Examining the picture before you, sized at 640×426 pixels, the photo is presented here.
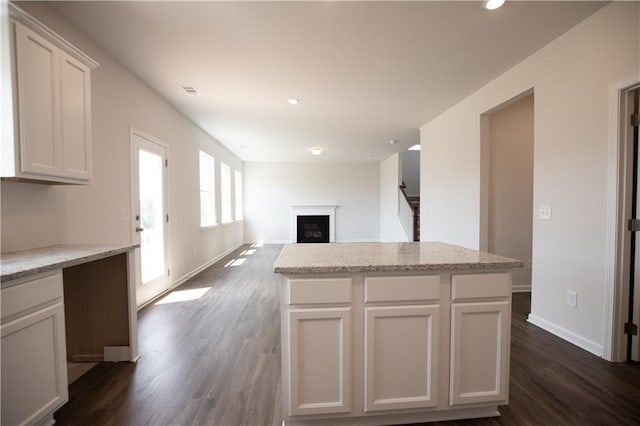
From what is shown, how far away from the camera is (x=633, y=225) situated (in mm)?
2109

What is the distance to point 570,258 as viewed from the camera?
2473 millimetres

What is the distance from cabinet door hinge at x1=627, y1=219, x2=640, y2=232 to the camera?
2.10 m

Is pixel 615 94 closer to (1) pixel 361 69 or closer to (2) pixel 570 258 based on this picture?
(2) pixel 570 258

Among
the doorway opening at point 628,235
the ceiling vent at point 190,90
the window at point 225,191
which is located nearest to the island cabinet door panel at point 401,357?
the doorway opening at point 628,235

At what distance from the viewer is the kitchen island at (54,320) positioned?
1.29 m

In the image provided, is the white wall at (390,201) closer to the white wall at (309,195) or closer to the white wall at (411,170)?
the white wall at (309,195)

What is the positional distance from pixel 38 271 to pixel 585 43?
13.2 ft

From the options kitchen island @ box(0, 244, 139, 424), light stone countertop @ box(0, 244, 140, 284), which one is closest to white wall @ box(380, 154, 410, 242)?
kitchen island @ box(0, 244, 139, 424)

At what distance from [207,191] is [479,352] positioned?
5.51 metres

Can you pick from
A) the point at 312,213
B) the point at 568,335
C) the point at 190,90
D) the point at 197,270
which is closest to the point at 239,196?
the point at 312,213

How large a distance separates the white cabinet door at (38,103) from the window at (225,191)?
487 centimetres

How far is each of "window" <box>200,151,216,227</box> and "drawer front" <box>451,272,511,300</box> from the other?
4813 mm

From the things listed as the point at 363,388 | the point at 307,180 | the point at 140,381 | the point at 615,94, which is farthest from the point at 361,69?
the point at 307,180

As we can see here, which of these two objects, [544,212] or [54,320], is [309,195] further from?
[54,320]
